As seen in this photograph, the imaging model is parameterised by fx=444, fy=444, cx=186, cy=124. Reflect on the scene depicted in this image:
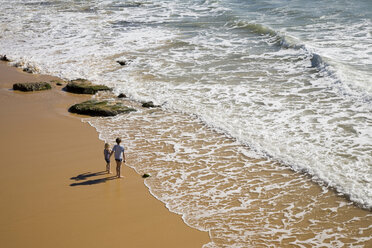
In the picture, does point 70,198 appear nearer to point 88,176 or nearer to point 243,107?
point 88,176

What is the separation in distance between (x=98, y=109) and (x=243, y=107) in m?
5.32

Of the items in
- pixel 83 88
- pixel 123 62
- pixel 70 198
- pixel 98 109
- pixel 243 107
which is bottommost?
pixel 70 198

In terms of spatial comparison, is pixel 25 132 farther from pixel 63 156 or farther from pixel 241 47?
pixel 241 47

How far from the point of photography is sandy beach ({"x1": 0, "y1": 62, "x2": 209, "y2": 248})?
910 centimetres

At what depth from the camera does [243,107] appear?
16.5 m

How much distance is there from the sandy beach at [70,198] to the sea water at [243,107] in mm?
607

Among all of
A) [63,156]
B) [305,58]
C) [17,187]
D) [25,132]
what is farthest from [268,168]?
[305,58]

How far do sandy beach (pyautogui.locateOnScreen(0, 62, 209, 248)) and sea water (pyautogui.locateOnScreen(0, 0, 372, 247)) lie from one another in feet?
1.99

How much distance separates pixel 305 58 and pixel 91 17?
19.9 metres

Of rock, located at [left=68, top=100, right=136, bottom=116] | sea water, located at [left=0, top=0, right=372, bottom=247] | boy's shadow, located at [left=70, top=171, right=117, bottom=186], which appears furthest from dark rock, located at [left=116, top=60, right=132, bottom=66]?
boy's shadow, located at [left=70, top=171, right=117, bottom=186]

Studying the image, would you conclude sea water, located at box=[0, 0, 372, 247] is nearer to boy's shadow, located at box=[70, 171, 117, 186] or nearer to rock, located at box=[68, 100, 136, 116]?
rock, located at box=[68, 100, 136, 116]

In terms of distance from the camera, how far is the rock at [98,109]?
16062 mm

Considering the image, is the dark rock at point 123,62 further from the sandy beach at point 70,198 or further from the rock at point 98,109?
the sandy beach at point 70,198

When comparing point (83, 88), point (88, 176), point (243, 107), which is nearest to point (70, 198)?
point (88, 176)
